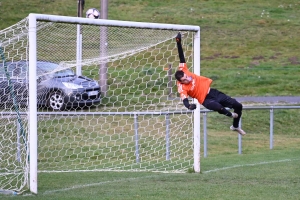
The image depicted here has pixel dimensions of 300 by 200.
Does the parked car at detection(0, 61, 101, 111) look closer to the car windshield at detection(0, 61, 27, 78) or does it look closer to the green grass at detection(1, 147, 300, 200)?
the car windshield at detection(0, 61, 27, 78)

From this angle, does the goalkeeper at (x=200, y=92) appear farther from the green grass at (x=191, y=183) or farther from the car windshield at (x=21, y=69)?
the car windshield at (x=21, y=69)

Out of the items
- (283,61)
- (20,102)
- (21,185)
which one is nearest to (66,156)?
(20,102)

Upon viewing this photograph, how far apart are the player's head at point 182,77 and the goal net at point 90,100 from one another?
1.20 m

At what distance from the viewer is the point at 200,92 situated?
10.9 m

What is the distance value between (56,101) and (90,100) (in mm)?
844

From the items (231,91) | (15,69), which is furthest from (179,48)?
(231,91)

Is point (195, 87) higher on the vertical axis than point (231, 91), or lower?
higher

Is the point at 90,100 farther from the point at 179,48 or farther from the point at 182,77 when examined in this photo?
the point at 182,77

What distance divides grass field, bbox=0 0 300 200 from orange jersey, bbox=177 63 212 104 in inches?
55.0

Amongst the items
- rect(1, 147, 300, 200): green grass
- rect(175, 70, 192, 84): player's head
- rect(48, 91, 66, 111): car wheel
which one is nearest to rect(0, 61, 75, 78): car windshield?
rect(48, 91, 66, 111): car wheel

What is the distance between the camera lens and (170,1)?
4088cm

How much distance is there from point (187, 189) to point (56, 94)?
3703 mm

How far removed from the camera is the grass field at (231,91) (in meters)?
9.78

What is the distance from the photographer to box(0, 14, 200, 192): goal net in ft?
33.8
